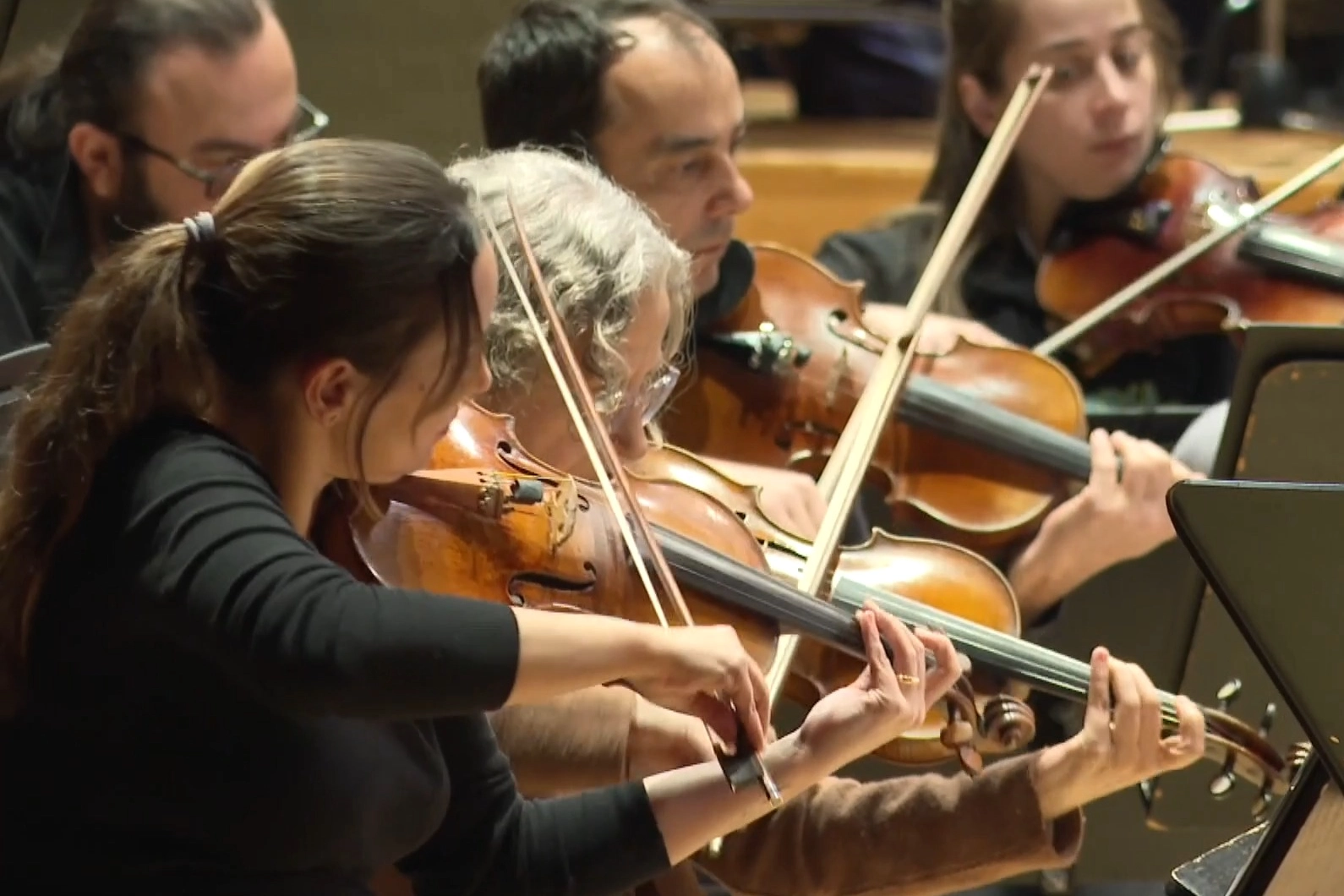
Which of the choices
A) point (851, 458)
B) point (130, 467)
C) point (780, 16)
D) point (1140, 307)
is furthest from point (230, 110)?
point (780, 16)

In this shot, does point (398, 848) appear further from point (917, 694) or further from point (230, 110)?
point (230, 110)

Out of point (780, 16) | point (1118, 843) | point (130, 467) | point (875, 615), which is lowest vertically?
point (1118, 843)

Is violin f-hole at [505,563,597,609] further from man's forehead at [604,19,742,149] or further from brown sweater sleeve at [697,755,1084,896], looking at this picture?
man's forehead at [604,19,742,149]

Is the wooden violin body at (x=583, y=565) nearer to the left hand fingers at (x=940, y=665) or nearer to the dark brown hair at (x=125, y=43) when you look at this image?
the left hand fingers at (x=940, y=665)

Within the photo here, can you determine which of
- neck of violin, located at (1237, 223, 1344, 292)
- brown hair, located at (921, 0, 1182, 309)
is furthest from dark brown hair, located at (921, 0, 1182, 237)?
neck of violin, located at (1237, 223, 1344, 292)

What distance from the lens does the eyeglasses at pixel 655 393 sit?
1.31 metres

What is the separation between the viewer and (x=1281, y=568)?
0.84 metres

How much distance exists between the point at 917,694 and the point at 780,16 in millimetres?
2062

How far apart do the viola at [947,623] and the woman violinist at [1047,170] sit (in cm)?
57

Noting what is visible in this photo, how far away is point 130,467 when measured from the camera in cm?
90

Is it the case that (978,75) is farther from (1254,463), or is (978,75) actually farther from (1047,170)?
(1254,463)

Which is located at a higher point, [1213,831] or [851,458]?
[851,458]

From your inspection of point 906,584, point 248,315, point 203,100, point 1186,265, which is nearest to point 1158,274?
point 1186,265

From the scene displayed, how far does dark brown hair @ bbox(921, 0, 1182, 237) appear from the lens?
2.01m
